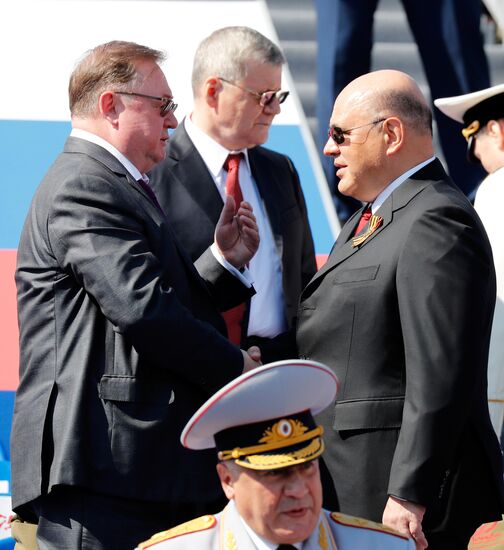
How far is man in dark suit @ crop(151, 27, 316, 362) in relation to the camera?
3.52m

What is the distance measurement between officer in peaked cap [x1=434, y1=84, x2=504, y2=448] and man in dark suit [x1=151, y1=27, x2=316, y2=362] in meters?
0.59

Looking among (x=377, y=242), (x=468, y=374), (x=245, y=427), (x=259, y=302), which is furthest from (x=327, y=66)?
(x=245, y=427)

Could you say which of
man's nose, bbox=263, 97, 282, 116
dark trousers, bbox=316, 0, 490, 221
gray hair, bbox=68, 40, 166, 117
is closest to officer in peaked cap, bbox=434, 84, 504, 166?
man's nose, bbox=263, 97, 282, 116

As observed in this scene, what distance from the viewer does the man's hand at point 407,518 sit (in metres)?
2.44

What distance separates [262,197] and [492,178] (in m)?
0.74

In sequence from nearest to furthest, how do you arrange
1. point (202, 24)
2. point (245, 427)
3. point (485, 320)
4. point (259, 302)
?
point (245, 427)
point (485, 320)
point (259, 302)
point (202, 24)

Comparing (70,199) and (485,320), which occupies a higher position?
(70,199)

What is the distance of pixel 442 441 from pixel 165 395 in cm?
62

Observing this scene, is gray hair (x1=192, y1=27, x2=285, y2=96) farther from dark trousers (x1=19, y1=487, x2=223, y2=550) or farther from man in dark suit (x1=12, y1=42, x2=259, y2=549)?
dark trousers (x1=19, y1=487, x2=223, y2=550)

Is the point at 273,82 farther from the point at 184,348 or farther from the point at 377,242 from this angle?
the point at 184,348

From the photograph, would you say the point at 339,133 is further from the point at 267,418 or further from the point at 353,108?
the point at 267,418

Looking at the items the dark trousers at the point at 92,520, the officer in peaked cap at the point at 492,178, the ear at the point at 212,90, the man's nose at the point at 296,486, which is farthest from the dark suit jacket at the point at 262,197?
the man's nose at the point at 296,486

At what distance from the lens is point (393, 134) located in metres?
2.73

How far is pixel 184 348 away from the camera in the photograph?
2.46 metres
